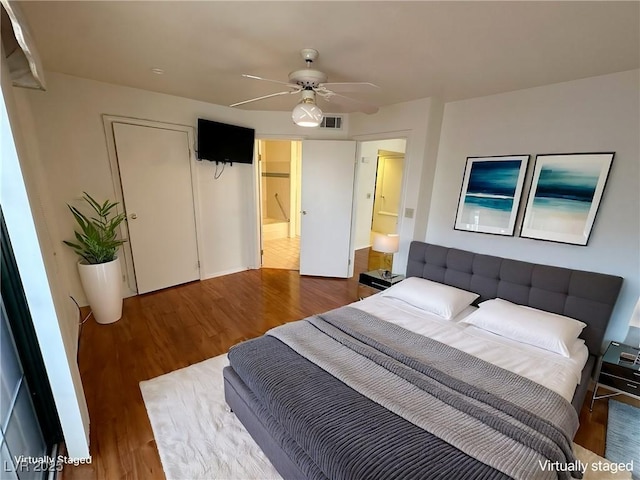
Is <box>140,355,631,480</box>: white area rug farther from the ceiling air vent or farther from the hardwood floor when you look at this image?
the ceiling air vent

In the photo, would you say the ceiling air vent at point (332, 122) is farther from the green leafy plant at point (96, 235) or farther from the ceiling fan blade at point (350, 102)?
the green leafy plant at point (96, 235)

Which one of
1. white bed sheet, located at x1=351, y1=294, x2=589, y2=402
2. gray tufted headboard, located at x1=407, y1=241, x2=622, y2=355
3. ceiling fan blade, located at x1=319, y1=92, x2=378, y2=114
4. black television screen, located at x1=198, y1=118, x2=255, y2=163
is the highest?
ceiling fan blade, located at x1=319, y1=92, x2=378, y2=114

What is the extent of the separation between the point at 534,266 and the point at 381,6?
2193mm

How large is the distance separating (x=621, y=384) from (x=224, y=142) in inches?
167

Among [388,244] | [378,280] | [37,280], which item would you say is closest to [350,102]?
[388,244]

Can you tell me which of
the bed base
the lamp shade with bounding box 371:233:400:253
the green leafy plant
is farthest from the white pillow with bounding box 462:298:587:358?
the green leafy plant

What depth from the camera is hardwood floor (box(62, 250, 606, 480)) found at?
60.1 inches

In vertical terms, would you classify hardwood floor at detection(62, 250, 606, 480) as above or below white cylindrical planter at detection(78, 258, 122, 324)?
below

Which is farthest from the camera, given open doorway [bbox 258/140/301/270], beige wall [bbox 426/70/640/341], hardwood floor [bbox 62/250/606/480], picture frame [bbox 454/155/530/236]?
open doorway [bbox 258/140/301/270]

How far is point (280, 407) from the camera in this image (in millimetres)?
1277

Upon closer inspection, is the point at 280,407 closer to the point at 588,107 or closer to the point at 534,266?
the point at 534,266

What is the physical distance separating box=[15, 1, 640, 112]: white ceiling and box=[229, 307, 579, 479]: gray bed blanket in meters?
1.84

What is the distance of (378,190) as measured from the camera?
660 cm

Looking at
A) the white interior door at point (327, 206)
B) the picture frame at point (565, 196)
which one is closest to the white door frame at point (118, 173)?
the white interior door at point (327, 206)
